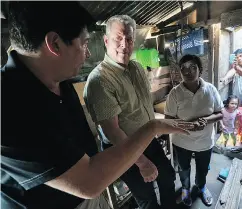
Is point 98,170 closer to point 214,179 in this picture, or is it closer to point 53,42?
point 53,42

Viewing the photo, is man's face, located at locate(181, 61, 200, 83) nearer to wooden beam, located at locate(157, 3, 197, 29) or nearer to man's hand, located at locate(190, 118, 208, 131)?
man's hand, located at locate(190, 118, 208, 131)

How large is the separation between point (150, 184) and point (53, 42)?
1943mm

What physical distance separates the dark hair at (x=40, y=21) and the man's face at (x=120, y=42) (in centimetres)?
92

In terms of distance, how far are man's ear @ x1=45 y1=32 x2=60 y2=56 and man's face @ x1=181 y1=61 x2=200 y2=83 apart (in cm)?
214

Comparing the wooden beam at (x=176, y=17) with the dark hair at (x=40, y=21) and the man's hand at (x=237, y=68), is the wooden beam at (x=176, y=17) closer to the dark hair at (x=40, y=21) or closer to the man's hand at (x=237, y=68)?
the man's hand at (x=237, y=68)

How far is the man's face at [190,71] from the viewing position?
2.71m

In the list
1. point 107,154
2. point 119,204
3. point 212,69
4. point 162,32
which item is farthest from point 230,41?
point 107,154

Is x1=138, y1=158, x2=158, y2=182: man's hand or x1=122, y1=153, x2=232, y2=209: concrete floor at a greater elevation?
x1=138, y1=158, x2=158, y2=182: man's hand

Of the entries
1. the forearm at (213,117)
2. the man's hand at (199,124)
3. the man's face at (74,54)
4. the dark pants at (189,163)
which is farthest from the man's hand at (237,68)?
the man's face at (74,54)

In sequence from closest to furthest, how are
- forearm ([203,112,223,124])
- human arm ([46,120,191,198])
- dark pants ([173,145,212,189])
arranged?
human arm ([46,120,191,198]) < forearm ([203,112,223,124]) < dark pants ([173,145,212,189])

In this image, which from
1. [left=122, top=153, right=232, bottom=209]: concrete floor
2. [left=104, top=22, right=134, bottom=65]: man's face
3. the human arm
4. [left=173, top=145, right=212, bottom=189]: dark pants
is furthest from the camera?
[left=122, top=153, right=232, bottom=209]: concrete floor

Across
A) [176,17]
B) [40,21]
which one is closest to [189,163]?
[40,21]

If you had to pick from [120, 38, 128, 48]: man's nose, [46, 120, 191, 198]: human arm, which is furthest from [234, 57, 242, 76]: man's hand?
[46, 120, 191, 198]: human arm

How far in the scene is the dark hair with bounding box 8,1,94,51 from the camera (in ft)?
3.13
